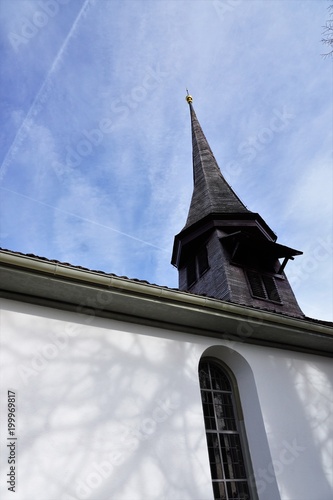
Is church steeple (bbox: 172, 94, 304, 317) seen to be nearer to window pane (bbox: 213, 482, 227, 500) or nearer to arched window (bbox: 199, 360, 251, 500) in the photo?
arched window (bbox: 199, 360, 251, 500)

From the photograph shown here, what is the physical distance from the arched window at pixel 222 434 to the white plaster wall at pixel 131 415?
0.21 meters

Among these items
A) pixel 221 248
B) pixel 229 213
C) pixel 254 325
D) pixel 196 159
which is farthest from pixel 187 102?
pixel 254 325

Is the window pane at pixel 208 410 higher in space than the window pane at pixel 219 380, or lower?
lower

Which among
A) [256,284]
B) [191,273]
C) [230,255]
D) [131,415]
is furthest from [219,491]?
[191,273]

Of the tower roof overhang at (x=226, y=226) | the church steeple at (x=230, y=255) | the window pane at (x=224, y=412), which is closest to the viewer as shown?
the window pane at (x=224, y=412)

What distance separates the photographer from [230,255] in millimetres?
11234

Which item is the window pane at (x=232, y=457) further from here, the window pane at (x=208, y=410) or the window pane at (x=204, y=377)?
the window pane at (x=204, y=377)

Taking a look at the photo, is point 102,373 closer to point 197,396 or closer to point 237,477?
point 197,396

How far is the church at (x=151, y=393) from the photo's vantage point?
4258mm

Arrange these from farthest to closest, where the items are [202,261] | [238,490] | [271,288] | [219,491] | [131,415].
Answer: [202,261] < [271,288] < [238,490] < [219,491] < [131,415]

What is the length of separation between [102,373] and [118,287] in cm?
111

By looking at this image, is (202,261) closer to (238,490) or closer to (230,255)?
(230,255)

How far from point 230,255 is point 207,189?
460 centimetres

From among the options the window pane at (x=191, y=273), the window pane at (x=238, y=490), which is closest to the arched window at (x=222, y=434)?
the window pane at (x=238, y=490)
